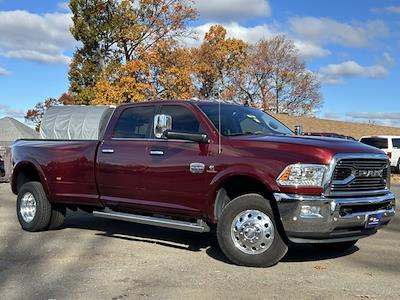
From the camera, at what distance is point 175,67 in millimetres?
35469

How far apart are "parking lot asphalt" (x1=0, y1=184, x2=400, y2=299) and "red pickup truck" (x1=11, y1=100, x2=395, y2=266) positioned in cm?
38

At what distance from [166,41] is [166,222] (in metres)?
30.4

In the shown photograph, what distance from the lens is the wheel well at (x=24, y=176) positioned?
30.6ft

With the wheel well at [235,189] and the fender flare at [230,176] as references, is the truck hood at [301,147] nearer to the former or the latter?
the fender flare at [230,176]

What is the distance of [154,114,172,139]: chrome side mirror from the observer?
6.93 meters

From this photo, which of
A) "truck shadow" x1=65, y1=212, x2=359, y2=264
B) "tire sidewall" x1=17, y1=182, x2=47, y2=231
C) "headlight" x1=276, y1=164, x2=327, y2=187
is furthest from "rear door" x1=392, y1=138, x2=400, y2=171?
"headlight" x1=276, y1=164, x2=327, y2=187

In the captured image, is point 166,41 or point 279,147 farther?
point 166,41

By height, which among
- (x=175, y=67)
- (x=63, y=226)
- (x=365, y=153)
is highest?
(x=175, y=67)

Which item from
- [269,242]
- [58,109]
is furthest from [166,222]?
[58,109]

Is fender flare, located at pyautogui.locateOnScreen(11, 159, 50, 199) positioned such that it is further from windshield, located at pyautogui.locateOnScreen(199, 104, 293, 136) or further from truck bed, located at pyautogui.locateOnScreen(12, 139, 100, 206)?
windshield, located at pyautogui.locateOnScreen(199, 104, 293, 136)

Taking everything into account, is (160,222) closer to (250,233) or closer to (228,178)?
(228,178)

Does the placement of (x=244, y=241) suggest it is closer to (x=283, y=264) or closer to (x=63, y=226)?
(x=283, y=264)

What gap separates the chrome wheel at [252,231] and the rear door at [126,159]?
1593mm

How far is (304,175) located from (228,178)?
0.98 m
